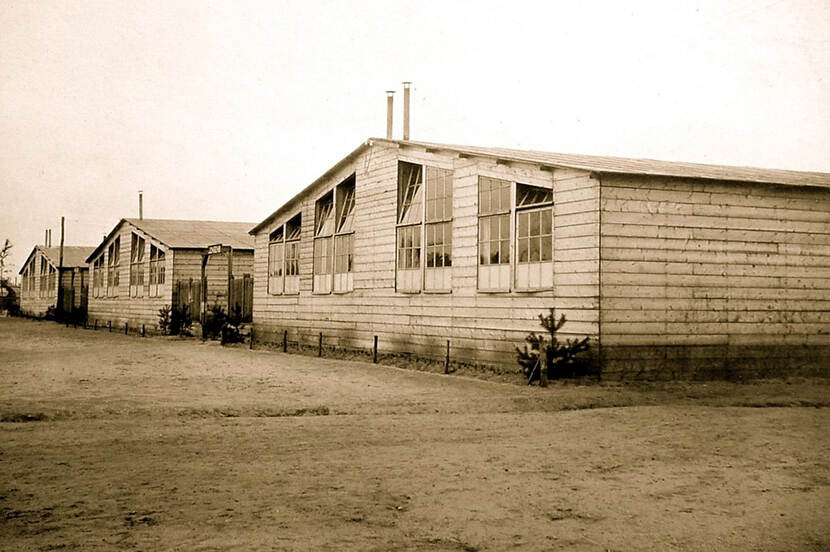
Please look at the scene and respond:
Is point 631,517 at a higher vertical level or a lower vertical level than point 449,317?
lower

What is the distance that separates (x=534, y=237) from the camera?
15.5 metres

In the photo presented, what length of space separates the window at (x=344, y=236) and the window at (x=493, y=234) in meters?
5.79

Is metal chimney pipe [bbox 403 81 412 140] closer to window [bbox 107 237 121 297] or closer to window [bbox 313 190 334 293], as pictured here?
window [bbox 313 190 334 293]

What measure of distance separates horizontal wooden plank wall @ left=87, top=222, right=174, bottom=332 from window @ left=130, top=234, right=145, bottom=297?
0.34m

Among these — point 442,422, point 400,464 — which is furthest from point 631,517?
point 442,422

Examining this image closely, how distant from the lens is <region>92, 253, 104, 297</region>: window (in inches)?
1720

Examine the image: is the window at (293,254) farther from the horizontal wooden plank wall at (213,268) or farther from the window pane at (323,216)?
the horizontal wooden plank wall at (213,268)

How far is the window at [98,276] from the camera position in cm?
4369

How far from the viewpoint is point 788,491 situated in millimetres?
6316

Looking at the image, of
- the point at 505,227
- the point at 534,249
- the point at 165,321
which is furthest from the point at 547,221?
the point at 165,321

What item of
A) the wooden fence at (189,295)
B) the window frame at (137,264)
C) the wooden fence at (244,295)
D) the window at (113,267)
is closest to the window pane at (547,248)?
the wooden fence at (244,295)

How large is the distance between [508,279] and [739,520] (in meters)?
10.8

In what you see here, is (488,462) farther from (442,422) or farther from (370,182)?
(370,182)

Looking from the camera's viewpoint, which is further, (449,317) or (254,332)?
(254,332)
